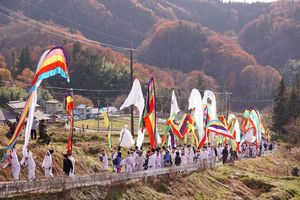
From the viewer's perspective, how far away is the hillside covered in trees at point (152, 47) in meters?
94.8

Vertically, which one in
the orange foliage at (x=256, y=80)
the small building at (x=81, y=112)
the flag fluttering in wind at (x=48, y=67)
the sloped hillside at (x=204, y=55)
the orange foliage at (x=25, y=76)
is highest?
the sloped hillside at (x=204, y=55)

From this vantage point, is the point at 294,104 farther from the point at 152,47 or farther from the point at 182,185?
the point at 152,47

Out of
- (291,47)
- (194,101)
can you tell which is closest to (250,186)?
(194,101)

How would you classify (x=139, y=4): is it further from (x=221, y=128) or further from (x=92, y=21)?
(x=221, y=128)

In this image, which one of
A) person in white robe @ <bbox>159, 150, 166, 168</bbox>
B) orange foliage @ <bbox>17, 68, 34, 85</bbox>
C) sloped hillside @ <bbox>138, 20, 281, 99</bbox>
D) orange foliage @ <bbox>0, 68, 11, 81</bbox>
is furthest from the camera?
sloped hillside @ <bbox>138, 20, 281, 99</bbox>

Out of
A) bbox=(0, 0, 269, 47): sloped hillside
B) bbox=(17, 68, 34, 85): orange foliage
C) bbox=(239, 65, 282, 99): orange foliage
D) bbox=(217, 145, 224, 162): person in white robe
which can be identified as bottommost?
bbox=(217, 145, 224, 162): person in white robe

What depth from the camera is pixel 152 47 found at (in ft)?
511

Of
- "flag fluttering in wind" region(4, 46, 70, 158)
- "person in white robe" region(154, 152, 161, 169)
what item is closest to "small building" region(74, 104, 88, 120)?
"person in white robe" region(154, 152, 161, 169)

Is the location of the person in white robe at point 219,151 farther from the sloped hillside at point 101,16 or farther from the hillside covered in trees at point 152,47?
the sloped hillside at point 101,16

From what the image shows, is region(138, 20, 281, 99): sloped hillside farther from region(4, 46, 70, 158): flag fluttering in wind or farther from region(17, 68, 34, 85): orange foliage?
region(4, 46, 70, 158): flag fluttering in wind

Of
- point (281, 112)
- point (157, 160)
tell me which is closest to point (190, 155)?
point (157, 160)

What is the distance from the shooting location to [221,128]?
28406mm

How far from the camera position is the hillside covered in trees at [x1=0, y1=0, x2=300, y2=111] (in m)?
94.8

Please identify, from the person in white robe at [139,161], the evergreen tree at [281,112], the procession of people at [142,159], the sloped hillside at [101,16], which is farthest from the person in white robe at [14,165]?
the sloped hillside at [101,16]
